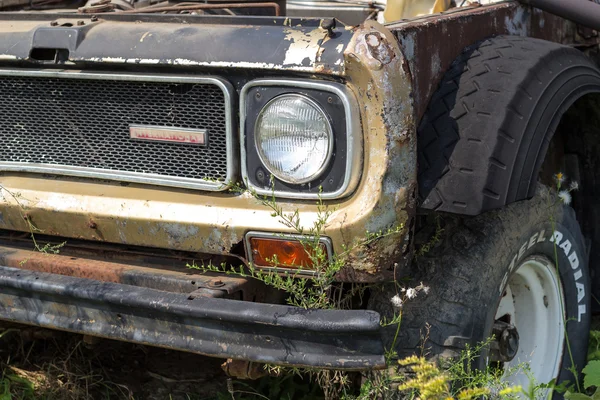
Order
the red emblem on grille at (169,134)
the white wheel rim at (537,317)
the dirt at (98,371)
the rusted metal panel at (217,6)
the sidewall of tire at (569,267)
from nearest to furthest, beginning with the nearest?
the red emblem on grille at (169,134) < the sidewall of tire at (569,267) < the white wheel rim at (537,317) < the rusted metal panel at (217,6) < the dirt at (98,371)

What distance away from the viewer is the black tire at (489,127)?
2.22 m

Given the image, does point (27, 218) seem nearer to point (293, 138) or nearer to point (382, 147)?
point (293, 138)

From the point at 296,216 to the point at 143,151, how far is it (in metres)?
0.60

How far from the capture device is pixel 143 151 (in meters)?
2.53

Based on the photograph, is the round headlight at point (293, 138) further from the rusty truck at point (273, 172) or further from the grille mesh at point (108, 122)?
the grille mesh at point (108, 122)

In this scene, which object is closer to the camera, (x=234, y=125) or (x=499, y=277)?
(x=234, y=125)

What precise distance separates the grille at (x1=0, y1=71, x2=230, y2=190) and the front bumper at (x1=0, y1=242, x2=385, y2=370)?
321mm

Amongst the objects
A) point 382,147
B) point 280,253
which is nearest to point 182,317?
point 280,253

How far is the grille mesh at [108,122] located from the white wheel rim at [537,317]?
1.21 metres

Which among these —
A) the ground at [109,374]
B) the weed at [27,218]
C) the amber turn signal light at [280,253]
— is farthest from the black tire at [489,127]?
the weed at [27,218]

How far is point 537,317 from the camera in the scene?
301 cm

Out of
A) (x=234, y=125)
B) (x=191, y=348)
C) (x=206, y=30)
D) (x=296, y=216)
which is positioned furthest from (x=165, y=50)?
(x=191, y=348)

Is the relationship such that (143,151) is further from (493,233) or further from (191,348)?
(493,233)

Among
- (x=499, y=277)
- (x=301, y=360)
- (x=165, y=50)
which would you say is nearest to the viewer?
(x=301, y=360)
